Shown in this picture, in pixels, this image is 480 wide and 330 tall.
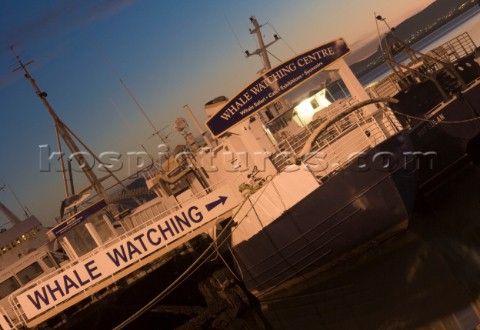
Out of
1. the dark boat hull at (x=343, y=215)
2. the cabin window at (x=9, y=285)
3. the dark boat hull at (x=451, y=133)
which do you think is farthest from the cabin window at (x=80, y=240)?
the dark boat hull at (x=451, y=133)

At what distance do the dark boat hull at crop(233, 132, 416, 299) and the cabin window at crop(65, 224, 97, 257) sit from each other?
9.70 metres

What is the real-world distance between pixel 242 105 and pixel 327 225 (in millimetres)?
5268

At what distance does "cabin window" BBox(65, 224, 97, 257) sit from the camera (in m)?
23.2

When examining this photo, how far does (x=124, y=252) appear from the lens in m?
17.3

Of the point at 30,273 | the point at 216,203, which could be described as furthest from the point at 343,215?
the point at 30,273

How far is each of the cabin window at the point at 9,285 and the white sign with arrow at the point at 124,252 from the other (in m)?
7.20

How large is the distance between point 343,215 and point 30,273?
16179 mm

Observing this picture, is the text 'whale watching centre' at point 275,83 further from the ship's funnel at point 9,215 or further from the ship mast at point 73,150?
the ship's funnel at point 9,215

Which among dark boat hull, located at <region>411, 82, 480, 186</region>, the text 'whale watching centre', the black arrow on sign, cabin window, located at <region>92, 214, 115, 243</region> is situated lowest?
dark boat hull, located at <region>411, 82, 480, 186</region>

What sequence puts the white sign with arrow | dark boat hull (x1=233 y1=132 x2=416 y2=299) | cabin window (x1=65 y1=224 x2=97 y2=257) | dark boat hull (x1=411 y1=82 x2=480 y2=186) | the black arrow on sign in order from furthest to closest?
1. cabin window (x1=65 y1=224 x2=97 y2=257)
2. dark boat hull (x1=411 y1=82 x2=480 y2=186)
3. the black arrow on sign
4. the white sign with arrow
5. dark boat hull (x1=233 y1=132 x2=416 y2=299)

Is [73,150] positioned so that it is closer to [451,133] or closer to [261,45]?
[261,45]

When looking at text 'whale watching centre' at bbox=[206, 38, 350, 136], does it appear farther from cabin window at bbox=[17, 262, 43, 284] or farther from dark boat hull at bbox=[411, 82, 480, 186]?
cabin window at bbox=[17, 262, 43, 284]

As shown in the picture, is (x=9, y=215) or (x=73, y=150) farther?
(x=9, y=215)

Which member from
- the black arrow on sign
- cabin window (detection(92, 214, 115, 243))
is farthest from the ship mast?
the black arrow on sign
